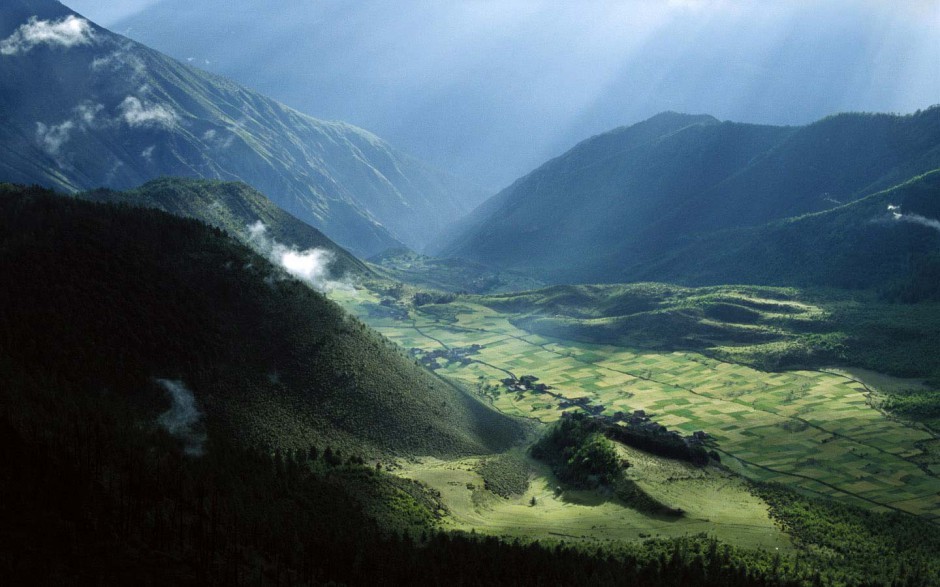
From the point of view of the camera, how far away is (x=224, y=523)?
6406 centimetres

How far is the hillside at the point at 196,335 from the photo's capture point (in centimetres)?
8819

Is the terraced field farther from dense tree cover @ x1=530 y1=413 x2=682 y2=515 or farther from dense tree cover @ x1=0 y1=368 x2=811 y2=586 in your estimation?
dense tree cover @ x1=0 y1=368 x2=811 y2=586

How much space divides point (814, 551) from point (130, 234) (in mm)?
110254

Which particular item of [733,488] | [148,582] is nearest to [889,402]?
[733,488]

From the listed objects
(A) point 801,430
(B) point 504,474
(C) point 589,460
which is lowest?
(B) point 504,474

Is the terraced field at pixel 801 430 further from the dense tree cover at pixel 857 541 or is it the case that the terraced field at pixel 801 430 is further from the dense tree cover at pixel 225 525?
the dense tree cover at pixel 225 525

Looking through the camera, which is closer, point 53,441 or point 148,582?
point 148,582

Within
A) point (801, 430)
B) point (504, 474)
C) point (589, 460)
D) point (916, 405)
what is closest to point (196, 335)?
point (504, 474)

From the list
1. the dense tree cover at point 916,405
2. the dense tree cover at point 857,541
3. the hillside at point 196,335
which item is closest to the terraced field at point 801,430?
the dense tree cover at point 916,405

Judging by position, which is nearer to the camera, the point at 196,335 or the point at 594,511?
the point at 594,511

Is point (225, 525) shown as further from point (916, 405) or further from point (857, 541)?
point (916, 405)

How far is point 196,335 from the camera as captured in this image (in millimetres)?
100375

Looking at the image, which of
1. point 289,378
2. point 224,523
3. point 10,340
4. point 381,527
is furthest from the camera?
point 289,378

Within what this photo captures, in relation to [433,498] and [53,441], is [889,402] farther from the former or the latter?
[53,441]
